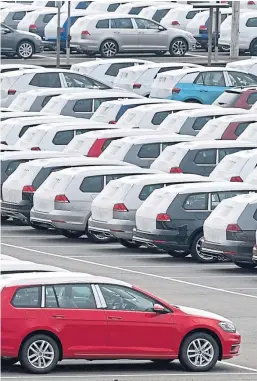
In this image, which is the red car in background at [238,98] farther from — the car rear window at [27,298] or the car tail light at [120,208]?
the car rear window at [27,298]

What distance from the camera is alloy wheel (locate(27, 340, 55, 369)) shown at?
54.9ft

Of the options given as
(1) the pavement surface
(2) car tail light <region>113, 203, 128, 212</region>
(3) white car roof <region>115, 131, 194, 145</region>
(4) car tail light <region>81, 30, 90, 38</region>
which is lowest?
(2) car tail light <region>113, 203, 128, 212</region>

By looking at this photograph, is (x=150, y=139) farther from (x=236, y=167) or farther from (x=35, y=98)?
(x=35, y=98)

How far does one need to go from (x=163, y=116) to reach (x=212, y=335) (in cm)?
2218

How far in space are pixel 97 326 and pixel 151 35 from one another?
41.0 meters

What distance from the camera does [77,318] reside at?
17.0 m

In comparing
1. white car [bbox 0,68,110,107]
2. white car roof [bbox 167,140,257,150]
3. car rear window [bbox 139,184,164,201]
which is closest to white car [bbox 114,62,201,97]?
white car [bbox 0,68,110,107]

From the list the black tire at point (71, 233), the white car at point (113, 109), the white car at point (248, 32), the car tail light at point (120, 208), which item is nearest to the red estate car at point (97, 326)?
the car tail light at point (120, 208)

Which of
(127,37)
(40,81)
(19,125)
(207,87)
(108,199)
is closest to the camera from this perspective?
(108,199)

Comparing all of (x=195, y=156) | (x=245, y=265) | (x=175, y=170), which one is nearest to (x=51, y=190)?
(x=175, y=170)

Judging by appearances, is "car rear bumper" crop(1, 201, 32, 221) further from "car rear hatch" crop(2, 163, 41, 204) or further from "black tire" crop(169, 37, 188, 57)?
"black tire" crop(169, 37, 188, 57)

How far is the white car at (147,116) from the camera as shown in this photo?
129ft

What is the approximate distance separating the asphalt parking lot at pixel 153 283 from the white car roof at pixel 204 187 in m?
1.18

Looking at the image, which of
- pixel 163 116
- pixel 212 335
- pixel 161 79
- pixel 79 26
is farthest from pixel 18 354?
pixel 79 26
